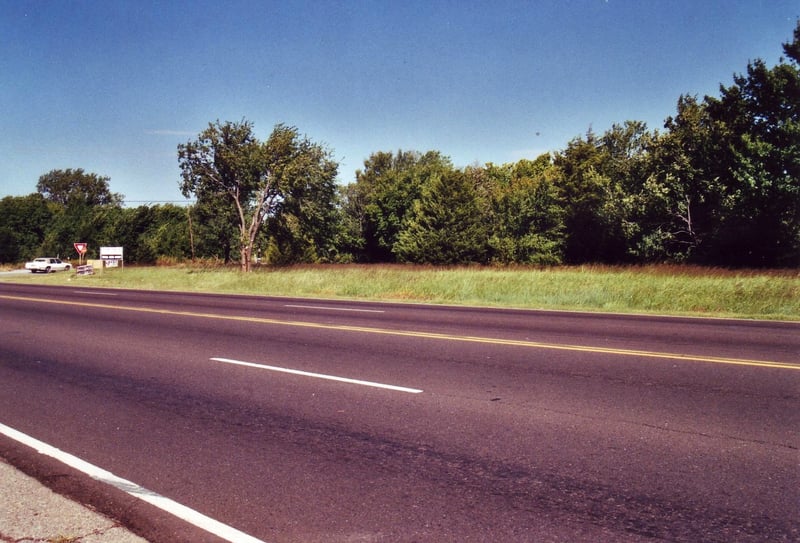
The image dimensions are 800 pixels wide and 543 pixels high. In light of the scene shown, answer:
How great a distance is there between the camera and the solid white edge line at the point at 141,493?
331 centimetres

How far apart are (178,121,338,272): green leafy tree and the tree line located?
12 cm

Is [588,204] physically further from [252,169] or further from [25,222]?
[25,222]

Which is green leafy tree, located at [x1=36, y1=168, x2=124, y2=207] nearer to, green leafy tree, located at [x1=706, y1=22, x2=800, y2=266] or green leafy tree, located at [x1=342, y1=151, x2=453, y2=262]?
green leafy tree, located at [x1=342, y1=151, x2=453, y2=262]

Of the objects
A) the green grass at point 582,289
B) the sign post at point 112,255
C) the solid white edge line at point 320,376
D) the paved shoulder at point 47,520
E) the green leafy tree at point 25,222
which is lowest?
the green grass at point 582,289

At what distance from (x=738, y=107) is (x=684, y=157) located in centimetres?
434

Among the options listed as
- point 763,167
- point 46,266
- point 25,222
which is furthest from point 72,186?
point 763,167

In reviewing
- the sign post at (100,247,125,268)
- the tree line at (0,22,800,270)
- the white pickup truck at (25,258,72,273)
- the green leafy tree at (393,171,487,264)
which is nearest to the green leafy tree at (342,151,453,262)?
the tree line at (0,22,800,270)

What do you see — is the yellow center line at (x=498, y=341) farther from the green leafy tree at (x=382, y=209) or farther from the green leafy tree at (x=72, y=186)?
the green leafy tree at (x=72, y=186)

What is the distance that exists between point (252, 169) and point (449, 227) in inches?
812

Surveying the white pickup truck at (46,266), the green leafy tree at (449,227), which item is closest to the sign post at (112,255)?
the white pickup truck at (46,266)

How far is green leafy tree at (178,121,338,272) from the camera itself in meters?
48.7

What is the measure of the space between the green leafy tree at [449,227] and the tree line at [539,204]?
0.14m

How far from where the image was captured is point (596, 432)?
503 cm

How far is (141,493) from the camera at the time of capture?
3859mm
